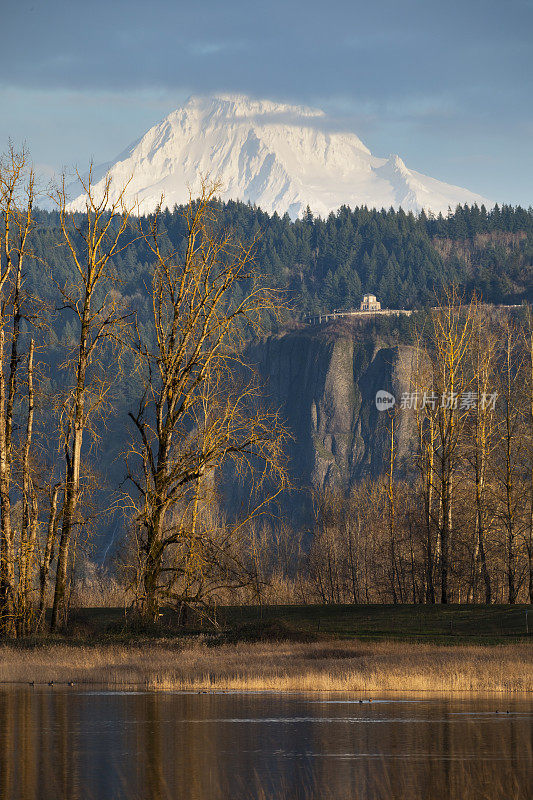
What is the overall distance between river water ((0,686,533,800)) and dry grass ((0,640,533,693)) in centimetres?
245

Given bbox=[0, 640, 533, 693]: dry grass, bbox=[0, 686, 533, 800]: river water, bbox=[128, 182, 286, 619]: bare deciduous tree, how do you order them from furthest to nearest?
1. bbox=[128, 182, 286, 619]: bare deciduous tree
2. bbox=[0, 640, 533, 693]: dry grass
3. bbox=[0, 686, 533, 800]: river water

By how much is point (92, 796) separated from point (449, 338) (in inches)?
1772

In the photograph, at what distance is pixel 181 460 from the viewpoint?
111 ft

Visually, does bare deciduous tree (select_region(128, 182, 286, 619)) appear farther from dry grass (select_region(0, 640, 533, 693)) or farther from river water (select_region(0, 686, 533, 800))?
river water (select_region(0, 686, 533, 800))

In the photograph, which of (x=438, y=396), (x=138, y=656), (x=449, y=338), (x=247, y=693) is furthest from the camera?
(x=438, y=396)

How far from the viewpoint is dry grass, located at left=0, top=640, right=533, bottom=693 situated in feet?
87.1

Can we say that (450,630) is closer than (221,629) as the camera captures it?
No

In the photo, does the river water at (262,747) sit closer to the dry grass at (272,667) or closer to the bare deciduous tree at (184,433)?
the dry grass at (272,667)

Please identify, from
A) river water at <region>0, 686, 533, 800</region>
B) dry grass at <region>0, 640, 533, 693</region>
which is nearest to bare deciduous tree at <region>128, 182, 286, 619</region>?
dry grass at <region>0, 640, 533, 693</region>

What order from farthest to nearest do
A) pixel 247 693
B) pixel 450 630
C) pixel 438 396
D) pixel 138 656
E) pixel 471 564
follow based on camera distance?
pixel 471 564
pixel 438 396
pixel 450 630
pixel 138 656
pixel 247 693

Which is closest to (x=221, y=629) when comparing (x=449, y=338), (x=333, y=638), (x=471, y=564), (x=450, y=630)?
(x=333, y=638)

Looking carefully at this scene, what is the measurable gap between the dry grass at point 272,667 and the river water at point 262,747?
2.45m

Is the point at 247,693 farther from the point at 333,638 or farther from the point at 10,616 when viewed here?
the point at 333,638

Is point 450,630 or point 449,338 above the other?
point 449,338
